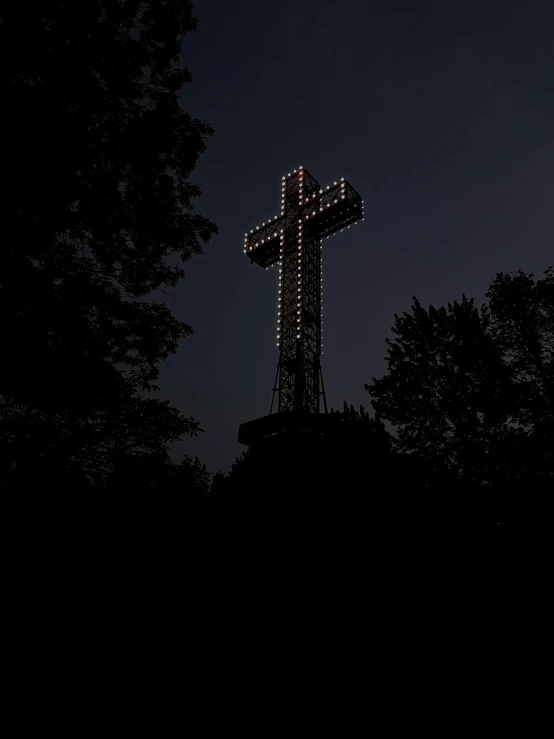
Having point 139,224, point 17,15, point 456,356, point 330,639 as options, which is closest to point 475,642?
point 330,639

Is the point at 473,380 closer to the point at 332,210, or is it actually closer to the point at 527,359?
the point at 527,359

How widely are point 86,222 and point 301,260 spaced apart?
16.6 metres

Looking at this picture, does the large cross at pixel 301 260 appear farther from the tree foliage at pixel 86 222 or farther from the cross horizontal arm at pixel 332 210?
the tree foliage at pixel 86 222

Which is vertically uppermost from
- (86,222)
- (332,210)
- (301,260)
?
(332,210)

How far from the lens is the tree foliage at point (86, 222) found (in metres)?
5.42

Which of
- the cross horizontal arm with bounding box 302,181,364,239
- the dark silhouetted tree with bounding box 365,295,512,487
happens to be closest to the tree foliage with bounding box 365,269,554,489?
the dark silhouetted tree with bounding box 365,295,512,487

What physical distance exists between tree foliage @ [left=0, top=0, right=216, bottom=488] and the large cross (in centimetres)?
1284

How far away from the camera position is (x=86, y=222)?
22.1 feet

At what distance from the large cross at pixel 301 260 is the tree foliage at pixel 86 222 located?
506 inches

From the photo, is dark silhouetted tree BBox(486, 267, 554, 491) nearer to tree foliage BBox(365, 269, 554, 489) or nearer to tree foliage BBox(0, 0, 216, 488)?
tree foliage BBox(365, 269, 554, 489)

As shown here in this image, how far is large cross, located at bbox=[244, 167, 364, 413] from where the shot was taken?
68.3ft

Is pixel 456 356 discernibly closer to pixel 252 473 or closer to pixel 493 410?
pixel 493 410

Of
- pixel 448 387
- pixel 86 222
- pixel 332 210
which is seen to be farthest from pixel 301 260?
pixel 86 222

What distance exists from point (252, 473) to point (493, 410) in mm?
10929
